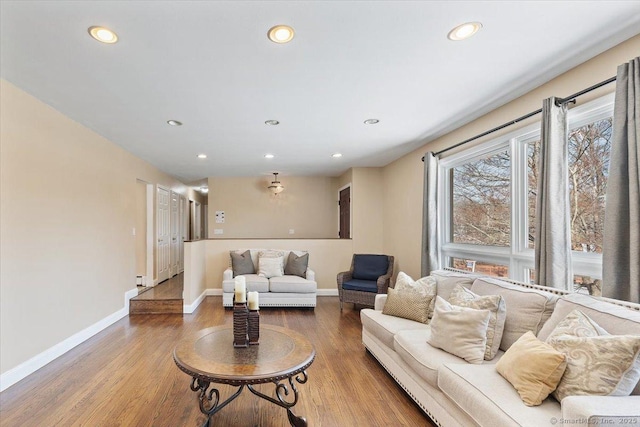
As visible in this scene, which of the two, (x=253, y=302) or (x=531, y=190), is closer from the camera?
(x=253, y=302)

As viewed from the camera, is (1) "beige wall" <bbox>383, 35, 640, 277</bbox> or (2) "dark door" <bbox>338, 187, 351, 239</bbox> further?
(2) "dark door" <bbox>338, 187, 351, 239</bbox>

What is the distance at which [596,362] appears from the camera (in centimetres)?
141

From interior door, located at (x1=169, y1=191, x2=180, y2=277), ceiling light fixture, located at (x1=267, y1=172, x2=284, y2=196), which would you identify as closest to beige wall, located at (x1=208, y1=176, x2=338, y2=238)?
ceiling light fixture, located at (x1=267, y1=172, x2=284, y2=196)

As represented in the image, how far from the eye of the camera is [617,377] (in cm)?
134

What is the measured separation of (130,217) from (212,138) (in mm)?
2001

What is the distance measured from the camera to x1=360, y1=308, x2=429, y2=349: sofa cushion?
2.69m

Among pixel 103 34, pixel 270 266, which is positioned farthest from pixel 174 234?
pixel 103 34

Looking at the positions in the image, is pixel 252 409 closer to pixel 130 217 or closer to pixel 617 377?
pixel 617 377

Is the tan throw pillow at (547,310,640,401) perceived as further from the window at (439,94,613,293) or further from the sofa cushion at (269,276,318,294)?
the sofa cushion at (269,276,318,294)

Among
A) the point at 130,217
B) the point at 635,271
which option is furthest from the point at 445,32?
the point at 130,217

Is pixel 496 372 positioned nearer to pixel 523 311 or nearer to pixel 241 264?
pixel 523 311

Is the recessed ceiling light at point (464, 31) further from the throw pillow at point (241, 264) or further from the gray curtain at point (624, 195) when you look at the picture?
the throw pillow at point (241, 264)

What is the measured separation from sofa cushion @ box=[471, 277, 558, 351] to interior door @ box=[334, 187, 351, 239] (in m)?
4.13

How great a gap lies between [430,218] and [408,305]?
1.48 m
